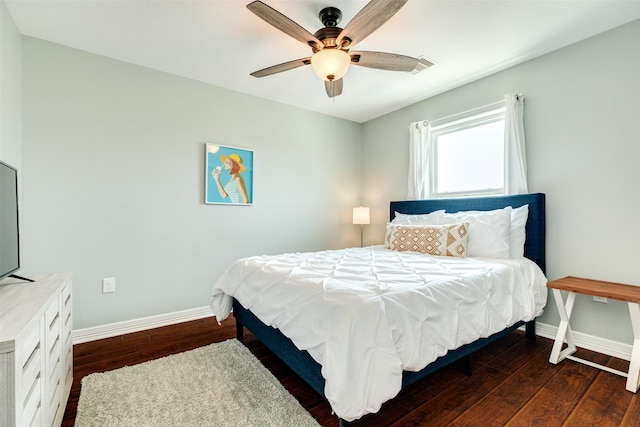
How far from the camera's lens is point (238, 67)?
2.81 metres

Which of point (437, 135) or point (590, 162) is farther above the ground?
point (437, 135)

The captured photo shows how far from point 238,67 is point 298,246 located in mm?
2221

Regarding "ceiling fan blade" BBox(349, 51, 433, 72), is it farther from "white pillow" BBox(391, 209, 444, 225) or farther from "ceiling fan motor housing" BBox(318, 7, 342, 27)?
"white pillow" BBox(391, 209, 444, 225)

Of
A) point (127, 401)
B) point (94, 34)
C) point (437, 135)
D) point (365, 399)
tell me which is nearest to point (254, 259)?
point (127, 401)

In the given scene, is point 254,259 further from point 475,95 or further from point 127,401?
point 475,95

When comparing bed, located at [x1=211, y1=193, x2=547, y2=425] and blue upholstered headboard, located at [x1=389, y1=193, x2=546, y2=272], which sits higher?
blue upholstered headboard, located at [x1=389, y1=193, x2=546, y2=272]

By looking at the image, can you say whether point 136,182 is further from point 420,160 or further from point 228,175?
point 420,160

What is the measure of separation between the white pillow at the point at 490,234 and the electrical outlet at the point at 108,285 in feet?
10.9

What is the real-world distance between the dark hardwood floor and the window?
5.35 feet

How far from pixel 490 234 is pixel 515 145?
36.2 inches

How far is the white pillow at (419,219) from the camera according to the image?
3063 millimetres

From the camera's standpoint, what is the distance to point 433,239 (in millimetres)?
2684

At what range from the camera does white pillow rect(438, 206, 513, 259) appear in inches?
98.1

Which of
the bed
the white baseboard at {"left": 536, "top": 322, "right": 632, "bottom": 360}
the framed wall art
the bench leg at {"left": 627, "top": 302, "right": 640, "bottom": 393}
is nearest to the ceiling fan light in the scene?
the bed
